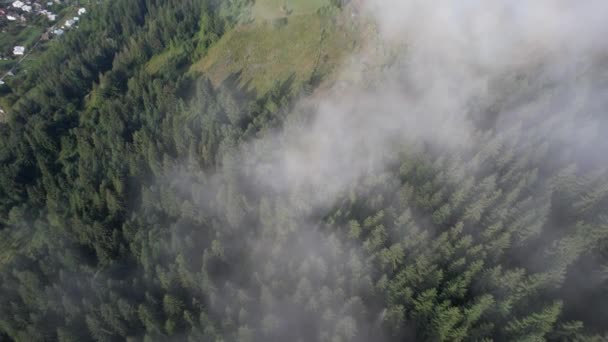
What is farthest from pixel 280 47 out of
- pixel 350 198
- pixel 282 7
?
pixel 350 198

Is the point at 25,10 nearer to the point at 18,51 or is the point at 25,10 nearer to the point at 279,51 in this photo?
the point at 18,51

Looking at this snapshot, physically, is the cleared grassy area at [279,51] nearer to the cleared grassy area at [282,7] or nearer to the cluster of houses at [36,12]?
the cleared grassy area at [282,7]

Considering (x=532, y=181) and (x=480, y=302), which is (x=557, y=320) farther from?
(x=532, y=181)

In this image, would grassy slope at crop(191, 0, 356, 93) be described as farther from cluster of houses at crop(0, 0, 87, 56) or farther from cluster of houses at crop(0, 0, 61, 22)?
cluster of houses at crop(0, 0, 61, 22)

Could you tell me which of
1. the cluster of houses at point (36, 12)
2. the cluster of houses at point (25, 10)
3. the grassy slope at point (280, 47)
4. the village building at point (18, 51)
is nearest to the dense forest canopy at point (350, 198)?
the grassy slope at point (280, 47)

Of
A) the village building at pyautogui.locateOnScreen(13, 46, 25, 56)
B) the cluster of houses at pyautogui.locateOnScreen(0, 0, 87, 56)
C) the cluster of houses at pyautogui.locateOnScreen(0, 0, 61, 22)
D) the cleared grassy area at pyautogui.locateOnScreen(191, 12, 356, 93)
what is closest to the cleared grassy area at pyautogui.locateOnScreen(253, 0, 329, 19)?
the cleared grassy area at pyautogui.locateOnScreen(191, 12, 356, 93)

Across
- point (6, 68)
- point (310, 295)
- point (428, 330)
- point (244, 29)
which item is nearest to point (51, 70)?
point (6, 68)
